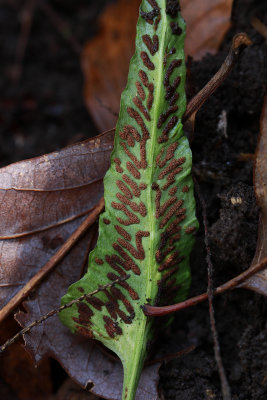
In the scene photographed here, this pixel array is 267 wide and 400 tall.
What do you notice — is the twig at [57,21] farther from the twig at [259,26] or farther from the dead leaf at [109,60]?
the twig at [259,26]

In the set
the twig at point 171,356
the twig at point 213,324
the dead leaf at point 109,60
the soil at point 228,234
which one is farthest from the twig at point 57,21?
the twig at point 171,356

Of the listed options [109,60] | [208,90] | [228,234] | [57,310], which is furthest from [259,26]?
[57,310]

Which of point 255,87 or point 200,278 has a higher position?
point 255,87

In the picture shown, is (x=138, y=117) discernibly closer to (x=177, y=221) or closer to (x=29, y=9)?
(x=177, y=221)

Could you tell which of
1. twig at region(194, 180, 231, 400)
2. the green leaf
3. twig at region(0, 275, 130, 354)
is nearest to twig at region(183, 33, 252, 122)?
the green leaf

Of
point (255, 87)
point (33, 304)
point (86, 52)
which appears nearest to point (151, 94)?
point (255, 87)
